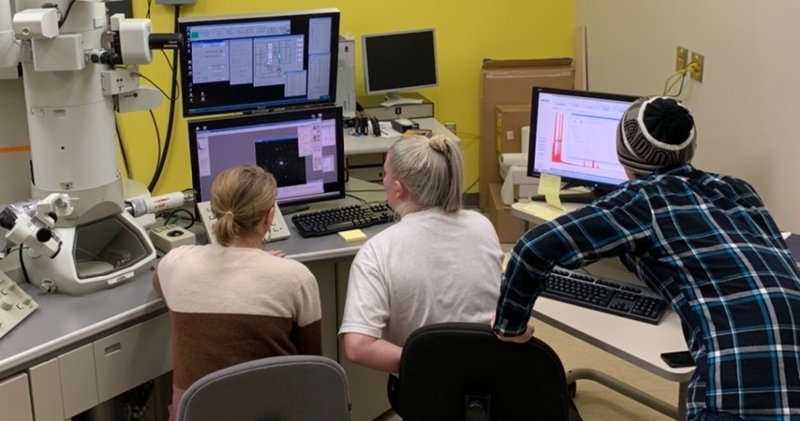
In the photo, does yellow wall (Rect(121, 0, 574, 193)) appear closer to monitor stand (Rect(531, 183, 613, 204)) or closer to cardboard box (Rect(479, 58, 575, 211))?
cardboard box (Rect(479, 58, 575, 211))

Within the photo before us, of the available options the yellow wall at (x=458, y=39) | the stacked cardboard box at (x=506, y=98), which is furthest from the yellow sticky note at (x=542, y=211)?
the yellow wall at (x=458, y=39)

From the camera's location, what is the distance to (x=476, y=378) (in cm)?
191

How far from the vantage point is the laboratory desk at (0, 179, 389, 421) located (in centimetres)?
205

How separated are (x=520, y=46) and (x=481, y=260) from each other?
126 inches

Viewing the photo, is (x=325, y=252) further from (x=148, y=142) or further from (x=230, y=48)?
(x=148, y=142)

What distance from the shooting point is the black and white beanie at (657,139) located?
1.85 meters

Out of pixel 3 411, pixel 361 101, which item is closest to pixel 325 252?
pixel 3 411

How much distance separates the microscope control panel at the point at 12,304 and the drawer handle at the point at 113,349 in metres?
0.21

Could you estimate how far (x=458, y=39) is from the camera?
505cm

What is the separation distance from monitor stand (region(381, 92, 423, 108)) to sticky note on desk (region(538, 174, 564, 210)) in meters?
1.63

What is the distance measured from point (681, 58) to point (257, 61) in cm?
177

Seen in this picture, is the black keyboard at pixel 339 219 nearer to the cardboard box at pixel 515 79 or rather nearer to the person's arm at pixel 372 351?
the person's arm at pixel 372 351

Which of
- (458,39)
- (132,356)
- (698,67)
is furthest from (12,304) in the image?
(458,39)

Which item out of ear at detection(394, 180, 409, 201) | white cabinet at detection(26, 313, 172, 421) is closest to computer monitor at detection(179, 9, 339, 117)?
white cabinet at detection(26, 313, 172, 421)
